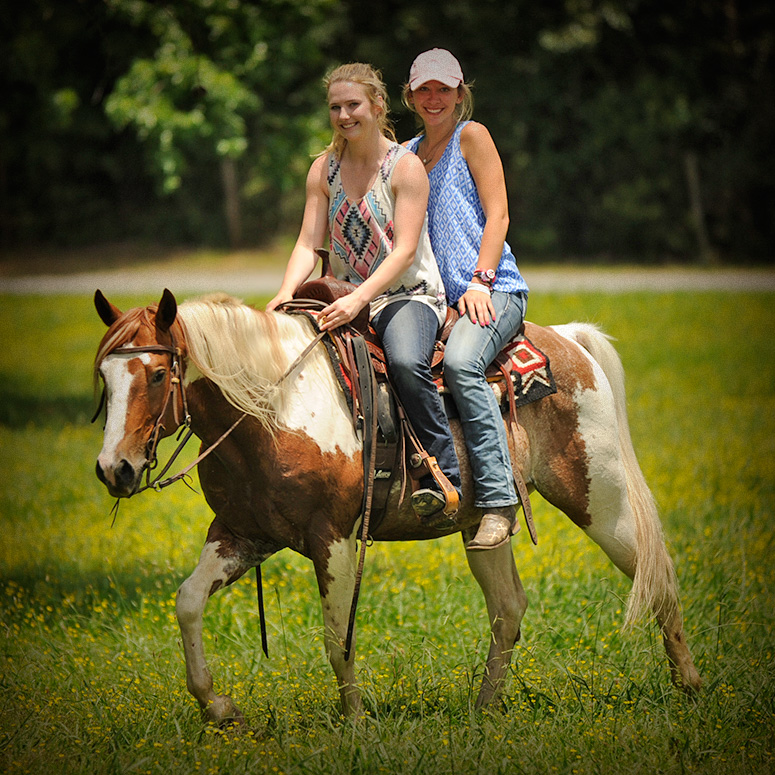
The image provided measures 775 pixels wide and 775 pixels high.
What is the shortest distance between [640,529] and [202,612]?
237 cm

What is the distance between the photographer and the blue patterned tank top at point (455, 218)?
184 inches

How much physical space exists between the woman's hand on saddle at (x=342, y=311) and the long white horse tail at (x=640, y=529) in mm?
1665

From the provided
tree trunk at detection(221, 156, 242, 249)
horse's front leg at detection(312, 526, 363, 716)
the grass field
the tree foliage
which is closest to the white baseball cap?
horse's front leg at detection(312, 526, 363, 716)

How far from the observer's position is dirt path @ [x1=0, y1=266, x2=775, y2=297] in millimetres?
22969

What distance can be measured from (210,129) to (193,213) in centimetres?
2438

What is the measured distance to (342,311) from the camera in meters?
4.27

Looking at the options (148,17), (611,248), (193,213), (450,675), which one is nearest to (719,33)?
(611,248)

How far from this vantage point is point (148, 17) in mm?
10734

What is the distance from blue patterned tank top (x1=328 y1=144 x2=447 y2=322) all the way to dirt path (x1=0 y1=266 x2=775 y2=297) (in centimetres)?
1730

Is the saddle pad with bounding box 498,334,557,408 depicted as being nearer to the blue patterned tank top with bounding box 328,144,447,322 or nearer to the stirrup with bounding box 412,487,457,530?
the blue patterned tank top with bounding box 328,144,447,322

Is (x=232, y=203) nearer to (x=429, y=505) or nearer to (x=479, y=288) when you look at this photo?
(x=479, y=288)

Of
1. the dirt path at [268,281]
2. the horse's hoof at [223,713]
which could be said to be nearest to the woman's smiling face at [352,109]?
the horse's hoof at [223,713]

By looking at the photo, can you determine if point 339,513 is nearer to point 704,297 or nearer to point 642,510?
point 642,510

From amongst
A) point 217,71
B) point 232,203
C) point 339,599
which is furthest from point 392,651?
point 232,203
